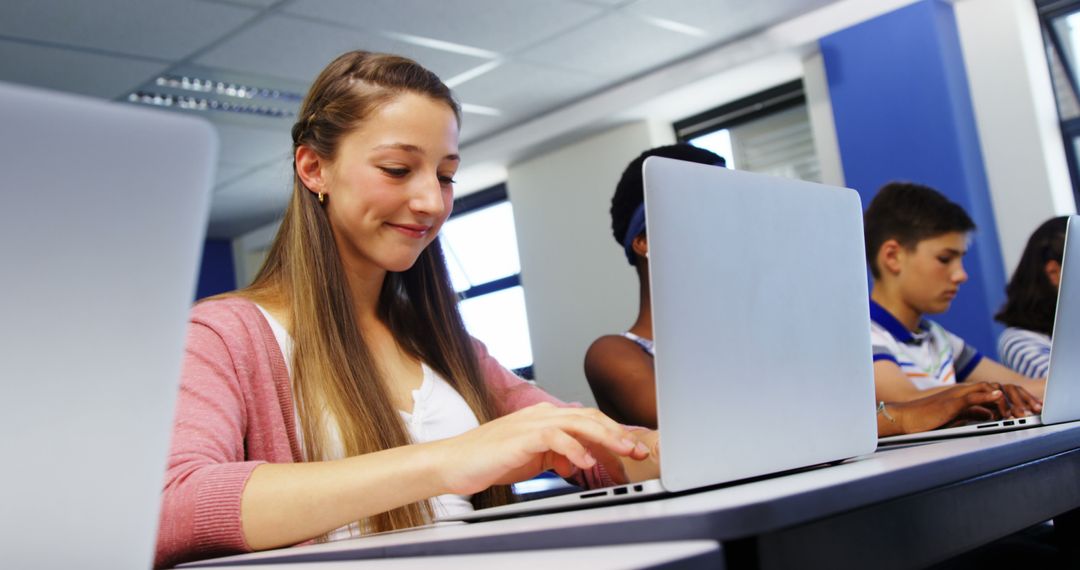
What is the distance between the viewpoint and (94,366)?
0.40 meters

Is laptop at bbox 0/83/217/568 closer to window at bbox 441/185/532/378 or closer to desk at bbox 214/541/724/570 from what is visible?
desk at bbox 214/541/724/570

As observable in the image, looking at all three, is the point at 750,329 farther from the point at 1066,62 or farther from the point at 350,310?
the point at 1066,62

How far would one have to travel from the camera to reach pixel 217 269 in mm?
7492

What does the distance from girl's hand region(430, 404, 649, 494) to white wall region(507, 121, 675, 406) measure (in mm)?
4470

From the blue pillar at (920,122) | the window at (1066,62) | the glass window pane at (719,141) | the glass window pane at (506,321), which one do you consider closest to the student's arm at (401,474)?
the blue pillar at (920,122)

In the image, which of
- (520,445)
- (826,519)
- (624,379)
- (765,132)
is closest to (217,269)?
(765,132)

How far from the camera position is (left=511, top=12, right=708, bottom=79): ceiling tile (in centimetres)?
423

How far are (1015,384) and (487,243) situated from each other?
4958 millimetres

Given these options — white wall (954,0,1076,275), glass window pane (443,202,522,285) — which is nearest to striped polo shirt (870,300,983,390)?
white wall (954,0,1076,275)

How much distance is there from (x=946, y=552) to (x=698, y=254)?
262 mm

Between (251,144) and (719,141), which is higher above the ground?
(251,144)

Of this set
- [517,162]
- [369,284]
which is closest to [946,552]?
[369,284]

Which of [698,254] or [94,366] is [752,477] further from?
[94,366]

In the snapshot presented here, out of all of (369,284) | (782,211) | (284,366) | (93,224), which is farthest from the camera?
(369,284)
